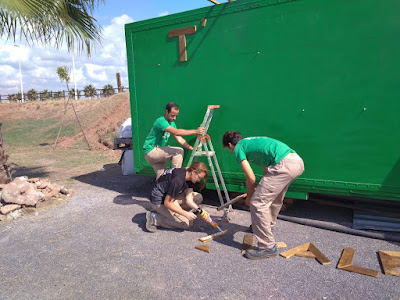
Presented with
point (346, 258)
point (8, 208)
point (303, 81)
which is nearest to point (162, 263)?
point (346, 258)

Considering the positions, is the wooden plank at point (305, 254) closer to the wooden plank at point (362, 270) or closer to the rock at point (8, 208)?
the wooden plank at point (362, 270)

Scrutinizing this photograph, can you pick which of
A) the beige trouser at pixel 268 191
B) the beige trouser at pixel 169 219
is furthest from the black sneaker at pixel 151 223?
the beige trouser at pixel 268 191

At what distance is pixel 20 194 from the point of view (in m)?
5.54

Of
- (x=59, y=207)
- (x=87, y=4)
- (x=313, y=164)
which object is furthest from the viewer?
(x=87, y=4)

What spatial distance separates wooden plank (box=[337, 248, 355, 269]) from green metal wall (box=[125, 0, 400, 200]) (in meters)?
0.87

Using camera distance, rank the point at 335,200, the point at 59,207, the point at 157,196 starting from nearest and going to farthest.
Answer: the point at 157,196, the point at 335,200, the point at 59,207

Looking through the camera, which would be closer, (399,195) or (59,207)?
(399,195)

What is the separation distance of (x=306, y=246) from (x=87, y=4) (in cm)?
632

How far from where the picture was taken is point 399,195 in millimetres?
4004

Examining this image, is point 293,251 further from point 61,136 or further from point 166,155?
point 61,136

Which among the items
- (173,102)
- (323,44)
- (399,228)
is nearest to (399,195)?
(399,228)

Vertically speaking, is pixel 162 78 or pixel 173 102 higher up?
pixel 162 78

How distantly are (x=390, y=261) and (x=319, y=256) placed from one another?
0.71m

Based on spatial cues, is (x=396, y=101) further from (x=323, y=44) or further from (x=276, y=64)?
(x=276, y=64)
